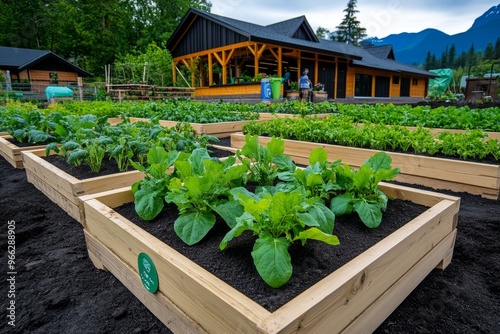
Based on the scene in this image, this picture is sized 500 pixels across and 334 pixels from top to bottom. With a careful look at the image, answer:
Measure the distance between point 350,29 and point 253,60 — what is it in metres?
47.4

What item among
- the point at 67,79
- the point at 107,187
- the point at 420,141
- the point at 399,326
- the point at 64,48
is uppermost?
the point at 64,48

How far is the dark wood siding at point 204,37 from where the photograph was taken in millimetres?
17984

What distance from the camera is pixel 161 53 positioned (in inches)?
1024

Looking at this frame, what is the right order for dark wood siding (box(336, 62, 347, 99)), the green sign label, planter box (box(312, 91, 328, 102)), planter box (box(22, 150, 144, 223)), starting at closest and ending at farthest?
the green sign label, planter box (box(22, 150, 144, 223)), planter box (box(312, 91, 328, 102)), dark wood siding (box(336, 62, 347, 99))

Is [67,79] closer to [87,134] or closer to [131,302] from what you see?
[87,134]

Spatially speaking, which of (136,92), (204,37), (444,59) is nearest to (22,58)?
(136,92)

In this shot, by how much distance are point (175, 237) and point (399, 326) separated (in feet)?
3.95

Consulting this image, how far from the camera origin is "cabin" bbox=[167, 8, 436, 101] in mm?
17359

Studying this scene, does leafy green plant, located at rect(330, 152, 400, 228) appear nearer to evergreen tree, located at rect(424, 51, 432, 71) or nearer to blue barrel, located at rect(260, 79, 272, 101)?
blue barrel, located at rect(260, 79, 272, 101)

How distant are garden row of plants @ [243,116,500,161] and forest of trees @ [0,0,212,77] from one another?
123ft

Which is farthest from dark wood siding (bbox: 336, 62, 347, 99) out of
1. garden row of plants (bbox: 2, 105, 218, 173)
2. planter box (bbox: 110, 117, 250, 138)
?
garden row of plants (bbox: 2, 105, 218, 173)

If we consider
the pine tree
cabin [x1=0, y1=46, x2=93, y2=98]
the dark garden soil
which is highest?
the pine tree

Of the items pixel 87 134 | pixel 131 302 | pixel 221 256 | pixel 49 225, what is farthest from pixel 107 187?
pixel 221 256

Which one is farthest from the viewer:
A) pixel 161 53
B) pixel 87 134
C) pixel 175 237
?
pixel 161 53
